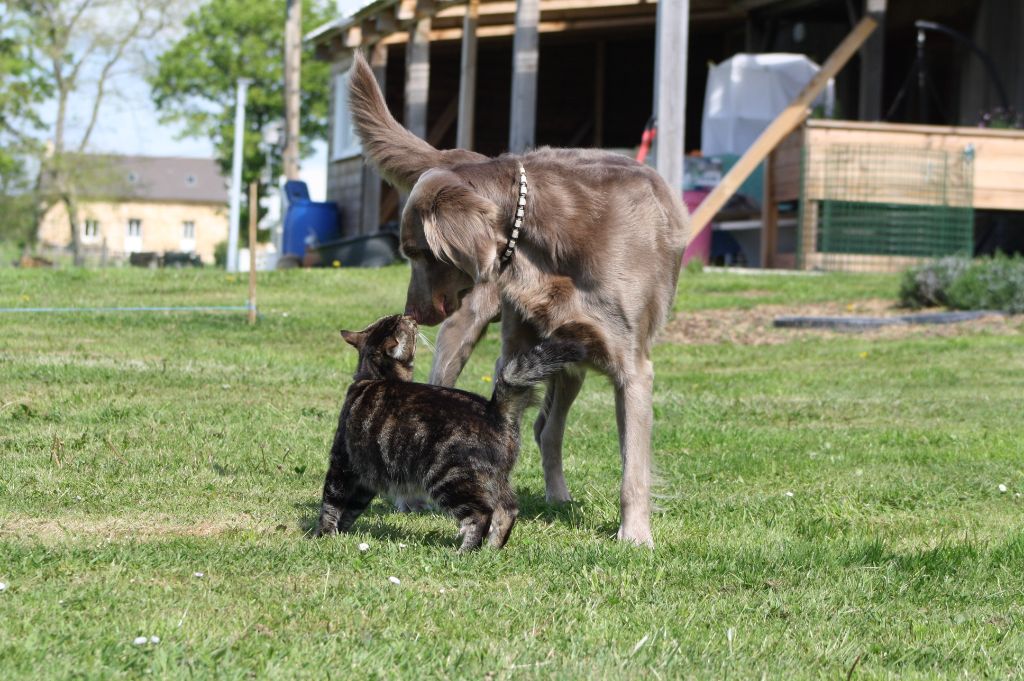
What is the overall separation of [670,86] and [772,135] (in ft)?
10.3

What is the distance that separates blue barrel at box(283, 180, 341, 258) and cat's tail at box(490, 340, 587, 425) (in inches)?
839

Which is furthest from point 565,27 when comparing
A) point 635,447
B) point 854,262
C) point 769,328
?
point 635,447

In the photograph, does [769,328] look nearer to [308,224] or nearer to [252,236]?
[252,236]

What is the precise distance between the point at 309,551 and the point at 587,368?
1.40m

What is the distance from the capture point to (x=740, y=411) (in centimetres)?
904

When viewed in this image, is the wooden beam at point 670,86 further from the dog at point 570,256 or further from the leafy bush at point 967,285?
the dog at point 570,256

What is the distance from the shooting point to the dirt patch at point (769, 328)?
12930 millimetres

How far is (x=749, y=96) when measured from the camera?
2036cm

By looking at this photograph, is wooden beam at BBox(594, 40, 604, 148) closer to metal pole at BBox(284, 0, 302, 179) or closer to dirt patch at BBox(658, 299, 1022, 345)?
metal pole at BBox(284, 0, 302, 179)

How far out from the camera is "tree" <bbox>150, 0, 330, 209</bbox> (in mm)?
64562

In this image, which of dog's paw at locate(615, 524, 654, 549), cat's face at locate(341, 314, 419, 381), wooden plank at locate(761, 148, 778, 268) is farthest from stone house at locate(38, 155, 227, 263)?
dog's paw at locate(615, 524, 654, 549)

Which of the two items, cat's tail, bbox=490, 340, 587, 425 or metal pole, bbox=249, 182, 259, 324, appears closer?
cat's tail, bbox=490, 340, 587, 425

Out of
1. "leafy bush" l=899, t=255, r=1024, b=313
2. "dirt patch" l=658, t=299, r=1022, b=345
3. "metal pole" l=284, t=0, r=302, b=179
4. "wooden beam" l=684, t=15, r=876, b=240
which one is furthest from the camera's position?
"metal pole" l=284, t=0, r=302, b=179

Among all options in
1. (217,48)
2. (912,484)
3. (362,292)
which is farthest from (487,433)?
(217,48)
